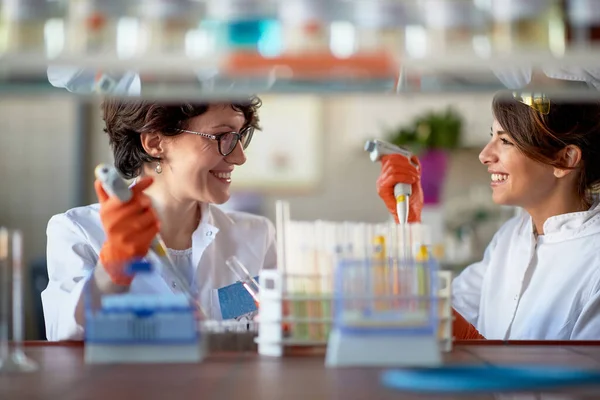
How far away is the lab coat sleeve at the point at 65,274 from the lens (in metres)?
2.11

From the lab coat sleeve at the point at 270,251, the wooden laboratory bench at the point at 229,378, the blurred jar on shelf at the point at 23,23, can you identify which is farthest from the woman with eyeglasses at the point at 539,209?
the blurred jar on shelf at the point at 23,23

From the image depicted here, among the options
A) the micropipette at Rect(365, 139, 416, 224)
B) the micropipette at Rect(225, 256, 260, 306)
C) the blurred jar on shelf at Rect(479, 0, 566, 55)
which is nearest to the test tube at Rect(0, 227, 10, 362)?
the micropipette at Rect(225, 256, 260, 306)

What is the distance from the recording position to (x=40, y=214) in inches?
239

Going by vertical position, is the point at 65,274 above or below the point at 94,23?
below

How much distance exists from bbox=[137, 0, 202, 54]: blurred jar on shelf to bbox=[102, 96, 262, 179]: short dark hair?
1.11m

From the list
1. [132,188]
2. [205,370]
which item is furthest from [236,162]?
[205,370]

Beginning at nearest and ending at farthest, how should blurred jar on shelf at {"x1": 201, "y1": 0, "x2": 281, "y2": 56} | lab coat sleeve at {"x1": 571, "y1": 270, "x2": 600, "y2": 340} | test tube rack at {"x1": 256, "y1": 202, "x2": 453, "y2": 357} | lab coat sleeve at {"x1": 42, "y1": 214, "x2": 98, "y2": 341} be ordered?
blurred jar on shelf at {"x1": 201, "y1": 0, "x2": 281, "y2": 56} < test tube rack at {"x1": 256, "y1": 202, "x2": 453, "y2": 357} < lab coat sleeve at {"x1": 42, "y1": 214, "x2": 98, "y2": 341} < lab coat sleeve at {"x1": 571, "y1": 270, "x2": 600, "y2": 340}

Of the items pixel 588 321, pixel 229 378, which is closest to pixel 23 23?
pixel 229 378

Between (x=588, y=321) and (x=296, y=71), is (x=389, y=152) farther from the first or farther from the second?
(x=296, y=71)

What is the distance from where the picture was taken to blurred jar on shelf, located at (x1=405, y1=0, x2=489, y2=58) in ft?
4.69

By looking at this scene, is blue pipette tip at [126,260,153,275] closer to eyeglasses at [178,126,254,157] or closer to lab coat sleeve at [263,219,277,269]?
eyeglasses at [178,126,254,157]

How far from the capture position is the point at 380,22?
1441mm

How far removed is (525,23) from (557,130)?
1.30m

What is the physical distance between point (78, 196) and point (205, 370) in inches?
187
